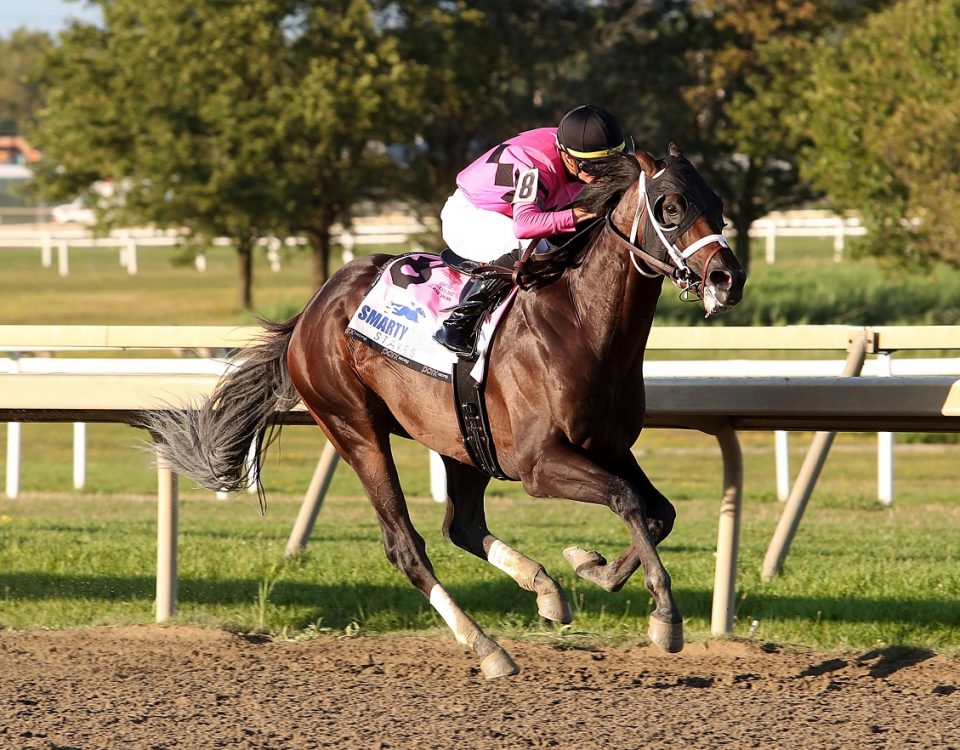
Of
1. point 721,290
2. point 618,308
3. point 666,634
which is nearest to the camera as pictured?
point 721,290

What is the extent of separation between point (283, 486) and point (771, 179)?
15791mm

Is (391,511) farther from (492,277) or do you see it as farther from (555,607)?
(492,277)

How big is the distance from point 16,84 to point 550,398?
98.0 m

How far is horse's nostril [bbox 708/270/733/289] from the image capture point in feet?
12.2

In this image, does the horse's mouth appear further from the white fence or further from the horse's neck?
the white fence

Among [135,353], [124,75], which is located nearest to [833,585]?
[135,353]

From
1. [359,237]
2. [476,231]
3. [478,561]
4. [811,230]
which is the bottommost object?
[359,237]

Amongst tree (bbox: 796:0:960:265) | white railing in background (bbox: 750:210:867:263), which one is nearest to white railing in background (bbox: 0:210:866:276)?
white railing in background (bbox: 750:210:867:263)

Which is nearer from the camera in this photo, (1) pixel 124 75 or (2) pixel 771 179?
(1) pixel 124 75

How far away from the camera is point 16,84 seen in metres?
95.2

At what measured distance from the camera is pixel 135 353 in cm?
1764

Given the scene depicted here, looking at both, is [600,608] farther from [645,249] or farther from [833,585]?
[645,249]

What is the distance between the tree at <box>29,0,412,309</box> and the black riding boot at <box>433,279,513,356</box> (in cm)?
1554

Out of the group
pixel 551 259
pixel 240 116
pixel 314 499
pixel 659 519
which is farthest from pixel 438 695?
pixel 240 116
